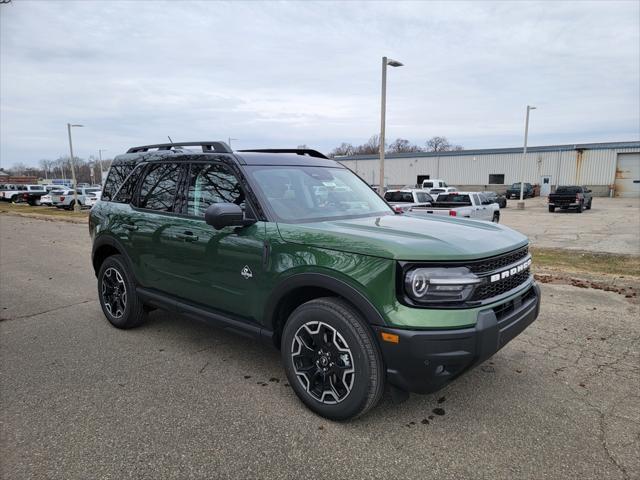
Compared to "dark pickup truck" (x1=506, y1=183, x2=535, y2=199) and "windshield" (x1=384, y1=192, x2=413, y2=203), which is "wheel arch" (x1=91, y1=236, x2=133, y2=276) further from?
"dark pickup truck" (x1=506, y1=183, x2=535, y2=199)

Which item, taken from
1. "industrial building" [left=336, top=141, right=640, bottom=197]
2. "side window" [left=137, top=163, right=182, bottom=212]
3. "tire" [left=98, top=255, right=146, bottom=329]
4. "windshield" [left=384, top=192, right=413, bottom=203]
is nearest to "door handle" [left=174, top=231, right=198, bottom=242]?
"side window" [left=137, top=163, right=182, bottom=212]

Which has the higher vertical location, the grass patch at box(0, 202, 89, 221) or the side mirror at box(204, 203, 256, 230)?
the side mirror at box(204, 203, 256, 230)

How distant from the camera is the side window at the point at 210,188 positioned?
3.55 meters

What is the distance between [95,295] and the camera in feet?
20.7

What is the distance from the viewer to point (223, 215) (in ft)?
10.1

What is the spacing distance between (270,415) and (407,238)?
1561mm

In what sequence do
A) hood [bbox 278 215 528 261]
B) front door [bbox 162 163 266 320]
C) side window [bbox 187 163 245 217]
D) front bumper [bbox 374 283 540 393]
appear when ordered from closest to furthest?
front bumper [bbox 374 283 540 393] → hood [bbox 278 215 528 261] → front door [bbox 162 163 266 320] → side window [bbox 187 163 245 217]

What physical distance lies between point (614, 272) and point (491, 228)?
587 cm

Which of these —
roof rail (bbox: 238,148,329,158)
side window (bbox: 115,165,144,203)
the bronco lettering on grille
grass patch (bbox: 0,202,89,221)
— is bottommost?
grass patch (bbox: 0,202,89,221)

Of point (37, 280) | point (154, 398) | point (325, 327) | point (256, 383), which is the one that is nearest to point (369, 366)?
point (325, 327)

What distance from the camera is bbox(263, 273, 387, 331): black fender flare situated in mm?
2623

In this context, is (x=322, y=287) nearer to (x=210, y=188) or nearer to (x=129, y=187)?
(x=210, y=188)

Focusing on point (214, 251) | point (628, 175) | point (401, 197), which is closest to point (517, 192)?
point (628, 175)

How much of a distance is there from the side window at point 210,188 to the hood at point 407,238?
2.14 ft
